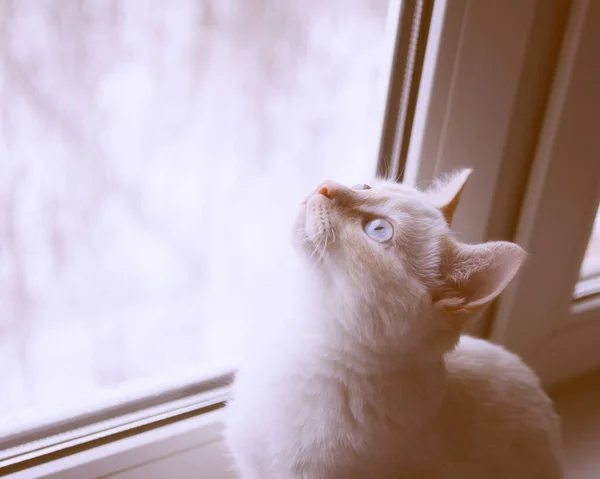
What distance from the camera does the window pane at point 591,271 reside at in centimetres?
107

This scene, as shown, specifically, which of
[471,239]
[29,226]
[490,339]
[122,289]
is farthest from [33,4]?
[490,339]

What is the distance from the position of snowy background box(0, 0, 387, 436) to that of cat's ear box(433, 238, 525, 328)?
0.28 m

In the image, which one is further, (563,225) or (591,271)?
(591,271)

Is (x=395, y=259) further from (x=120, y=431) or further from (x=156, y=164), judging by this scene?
(x=120, y=431)

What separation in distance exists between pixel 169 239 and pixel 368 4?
399 mm

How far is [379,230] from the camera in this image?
0.62 meters

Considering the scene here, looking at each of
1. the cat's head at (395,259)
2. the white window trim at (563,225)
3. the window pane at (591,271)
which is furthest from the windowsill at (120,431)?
the window pane at (591,271)

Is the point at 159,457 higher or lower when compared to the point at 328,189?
lower

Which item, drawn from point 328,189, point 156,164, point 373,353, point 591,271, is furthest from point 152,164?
point 591,271

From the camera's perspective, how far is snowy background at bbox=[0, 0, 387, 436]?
642mm

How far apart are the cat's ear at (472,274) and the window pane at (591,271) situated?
1.79 ft

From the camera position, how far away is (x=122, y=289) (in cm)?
79

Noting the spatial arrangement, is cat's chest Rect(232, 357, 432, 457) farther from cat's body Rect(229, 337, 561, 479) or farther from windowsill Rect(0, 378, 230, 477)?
windowsill Rect(0, 378, 230, 477)

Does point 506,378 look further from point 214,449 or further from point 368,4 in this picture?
point 368,4
